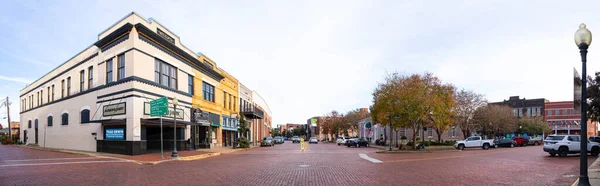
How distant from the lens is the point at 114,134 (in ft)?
83.0

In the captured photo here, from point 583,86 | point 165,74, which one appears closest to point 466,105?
point 165,74

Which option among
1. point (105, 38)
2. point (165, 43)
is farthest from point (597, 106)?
point (105, 38)

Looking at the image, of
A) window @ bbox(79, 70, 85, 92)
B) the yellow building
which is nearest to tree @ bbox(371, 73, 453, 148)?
the yellow building

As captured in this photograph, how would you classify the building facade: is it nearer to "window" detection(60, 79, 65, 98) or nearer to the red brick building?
"window" detection(60, 79, 65, 98)

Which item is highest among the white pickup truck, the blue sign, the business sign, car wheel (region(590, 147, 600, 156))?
the business sign

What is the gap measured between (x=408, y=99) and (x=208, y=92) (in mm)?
19412

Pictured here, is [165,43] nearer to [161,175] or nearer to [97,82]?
[97,82]

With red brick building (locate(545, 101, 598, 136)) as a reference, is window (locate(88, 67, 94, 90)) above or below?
above

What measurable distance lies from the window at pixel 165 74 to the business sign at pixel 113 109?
3.31m

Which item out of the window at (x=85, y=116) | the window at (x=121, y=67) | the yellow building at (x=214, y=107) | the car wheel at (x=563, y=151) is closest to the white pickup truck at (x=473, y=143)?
the car wheel at (x=563, y=151)

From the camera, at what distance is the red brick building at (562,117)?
76.1 m

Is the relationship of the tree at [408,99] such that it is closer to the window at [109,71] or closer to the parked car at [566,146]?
the parked car at [566,146]

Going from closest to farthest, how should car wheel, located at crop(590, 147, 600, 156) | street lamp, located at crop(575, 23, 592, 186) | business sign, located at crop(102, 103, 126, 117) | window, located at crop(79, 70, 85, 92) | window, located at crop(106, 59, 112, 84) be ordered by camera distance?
street lamp, located at crop(575, 23, 592, 186) → car wheel, located at crop(590, 147, 600, 156) → business sign, located at crop(102, 103, 126, 117) → window, located at crop(106, 59, 112, 84) → window, located at crop(79, 70, 85, 92)

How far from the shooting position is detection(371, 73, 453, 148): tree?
33.6 meters
